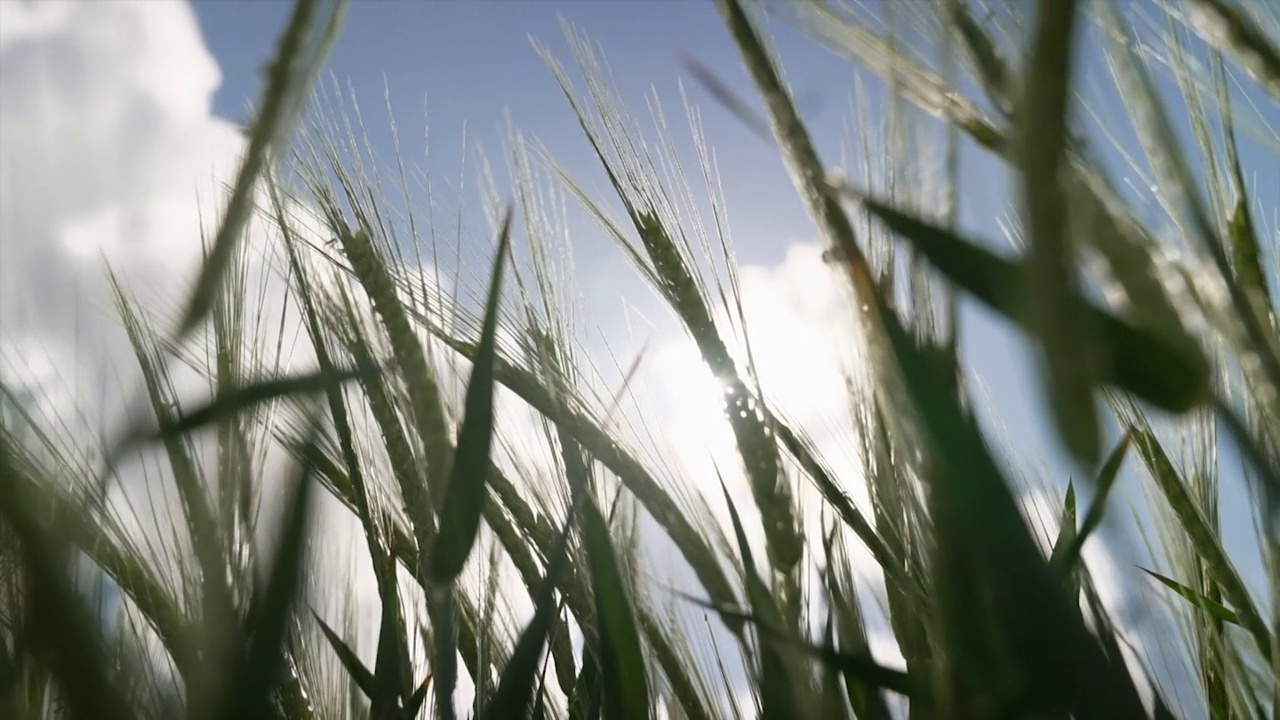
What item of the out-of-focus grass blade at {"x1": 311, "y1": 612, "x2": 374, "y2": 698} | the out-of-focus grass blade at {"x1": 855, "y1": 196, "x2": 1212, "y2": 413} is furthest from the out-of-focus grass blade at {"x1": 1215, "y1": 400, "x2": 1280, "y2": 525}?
the out-of-focus grass blade at {"x1": 311, "y1": 612, "x2": 374, "y2": 698}

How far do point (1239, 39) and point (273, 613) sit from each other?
0.36m

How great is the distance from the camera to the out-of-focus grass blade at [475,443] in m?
0.42

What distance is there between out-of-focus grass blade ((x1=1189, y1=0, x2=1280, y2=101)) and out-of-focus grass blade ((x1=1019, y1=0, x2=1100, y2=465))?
0.68 ft

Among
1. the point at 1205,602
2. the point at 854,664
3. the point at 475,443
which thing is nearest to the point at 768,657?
the point at 854,664

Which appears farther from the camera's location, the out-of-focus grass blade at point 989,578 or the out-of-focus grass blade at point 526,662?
the out-of-focus grass blade at point 526,662

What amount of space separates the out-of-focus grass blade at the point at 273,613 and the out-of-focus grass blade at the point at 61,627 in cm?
5

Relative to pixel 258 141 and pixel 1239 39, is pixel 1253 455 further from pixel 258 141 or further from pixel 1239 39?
pixel 258 141

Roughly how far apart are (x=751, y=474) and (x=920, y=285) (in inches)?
5.0

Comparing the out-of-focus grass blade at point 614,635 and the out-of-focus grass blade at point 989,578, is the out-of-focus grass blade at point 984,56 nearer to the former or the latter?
the out-of-focus grass blade at point 989,578

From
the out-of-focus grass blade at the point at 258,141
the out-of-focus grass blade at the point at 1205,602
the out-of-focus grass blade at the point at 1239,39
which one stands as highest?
the out-of-focus grass blade at the point at 1239,39

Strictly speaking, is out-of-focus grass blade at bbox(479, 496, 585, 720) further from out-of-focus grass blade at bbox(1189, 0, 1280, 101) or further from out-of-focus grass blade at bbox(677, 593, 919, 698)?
out-of-focus grass blade at bbox(1189, 0, 1280, 101)

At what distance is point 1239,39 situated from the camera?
12.0 inches

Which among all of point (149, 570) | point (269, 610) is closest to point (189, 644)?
point (269, 610)

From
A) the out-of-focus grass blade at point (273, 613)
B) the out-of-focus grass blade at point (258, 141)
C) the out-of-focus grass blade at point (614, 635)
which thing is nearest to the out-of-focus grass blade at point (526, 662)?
the out-of-focus grass blade at point (614, 635)
